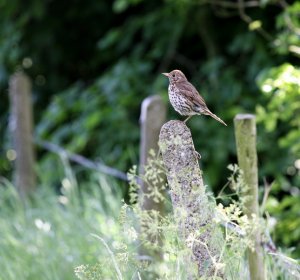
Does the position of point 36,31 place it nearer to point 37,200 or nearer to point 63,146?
point 63,146

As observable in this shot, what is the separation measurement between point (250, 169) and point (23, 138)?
3209mm

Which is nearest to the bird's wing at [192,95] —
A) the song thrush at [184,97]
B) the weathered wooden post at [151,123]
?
A: the song thrush at [184,97]

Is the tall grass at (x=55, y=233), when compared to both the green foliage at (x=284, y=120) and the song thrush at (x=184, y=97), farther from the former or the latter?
the green foliage at (x=284, y=120)

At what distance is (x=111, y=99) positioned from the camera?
670 cm

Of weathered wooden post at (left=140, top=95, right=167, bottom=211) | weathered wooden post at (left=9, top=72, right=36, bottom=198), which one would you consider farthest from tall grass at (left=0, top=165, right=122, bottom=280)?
weathered wooden post at (left=9, top=72, right=36, bottom=198)

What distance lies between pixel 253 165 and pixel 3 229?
67.7 inches

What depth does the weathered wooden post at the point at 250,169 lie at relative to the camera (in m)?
2.97

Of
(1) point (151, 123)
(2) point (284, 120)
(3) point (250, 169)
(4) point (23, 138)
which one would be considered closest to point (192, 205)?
(3) point (250, 169)

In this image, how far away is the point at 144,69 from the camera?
672 centimetres

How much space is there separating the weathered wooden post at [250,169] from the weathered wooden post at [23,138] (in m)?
3.12

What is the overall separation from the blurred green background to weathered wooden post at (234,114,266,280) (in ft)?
5.63

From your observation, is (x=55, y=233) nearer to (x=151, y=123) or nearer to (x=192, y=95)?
(x=151, y=123)

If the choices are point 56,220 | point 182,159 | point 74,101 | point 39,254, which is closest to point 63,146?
point 74,101

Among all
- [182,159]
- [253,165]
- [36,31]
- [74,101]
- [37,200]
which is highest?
[36,31]
